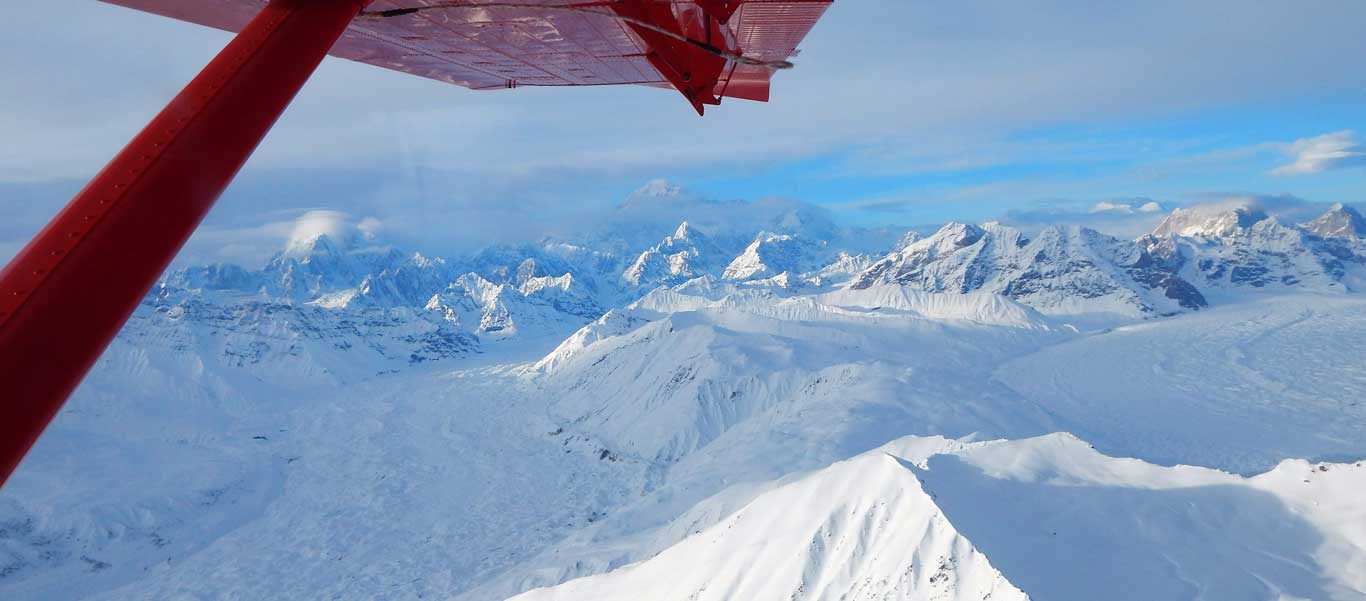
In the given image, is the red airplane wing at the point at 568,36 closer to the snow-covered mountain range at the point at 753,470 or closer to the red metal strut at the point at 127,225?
the red metal strut at the point at 127,225

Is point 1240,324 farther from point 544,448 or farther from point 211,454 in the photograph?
point 211,454

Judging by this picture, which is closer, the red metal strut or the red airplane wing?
the red metal strut

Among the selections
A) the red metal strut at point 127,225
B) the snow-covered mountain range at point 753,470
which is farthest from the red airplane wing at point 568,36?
the snow-covered mountain range at point 753,470

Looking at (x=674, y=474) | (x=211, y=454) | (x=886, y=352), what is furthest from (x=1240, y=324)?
(x=211, y=454)

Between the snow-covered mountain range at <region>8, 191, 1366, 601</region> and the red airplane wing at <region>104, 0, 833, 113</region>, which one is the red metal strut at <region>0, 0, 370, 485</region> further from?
the snow-covered mountain range at <region>8, 191, 1366, 601</region>

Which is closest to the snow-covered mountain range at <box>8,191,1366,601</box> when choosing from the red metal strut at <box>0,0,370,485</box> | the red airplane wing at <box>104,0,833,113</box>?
the red airplane wing at <box>104,0,833,113</box>
